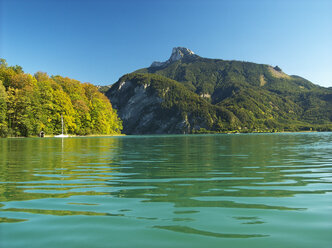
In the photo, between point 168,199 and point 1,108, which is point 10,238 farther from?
point 1,108

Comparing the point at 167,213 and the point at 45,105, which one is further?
the point at 45,105

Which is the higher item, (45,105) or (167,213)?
(45,105)

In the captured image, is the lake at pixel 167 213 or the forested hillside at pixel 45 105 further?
the forested hillside at pixel 45 105

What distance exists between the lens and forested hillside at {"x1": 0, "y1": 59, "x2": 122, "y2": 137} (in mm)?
69250

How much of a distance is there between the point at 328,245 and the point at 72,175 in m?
9.12

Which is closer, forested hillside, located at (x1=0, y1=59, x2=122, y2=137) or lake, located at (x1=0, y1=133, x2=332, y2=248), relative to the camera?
lake, located at (x1=0, y1=133, x2=332, y2=248)

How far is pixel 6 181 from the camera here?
9031 mm

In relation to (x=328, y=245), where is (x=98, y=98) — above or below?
above

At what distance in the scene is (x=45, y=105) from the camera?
77.2m

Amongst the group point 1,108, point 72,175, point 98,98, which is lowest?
point 72,175

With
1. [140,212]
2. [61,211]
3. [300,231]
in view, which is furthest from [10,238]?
[300,231]

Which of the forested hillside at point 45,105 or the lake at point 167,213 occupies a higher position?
the forested hillside at point 45,105

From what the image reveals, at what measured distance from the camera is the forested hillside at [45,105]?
227 ft

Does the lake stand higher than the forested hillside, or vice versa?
the forested hillside
